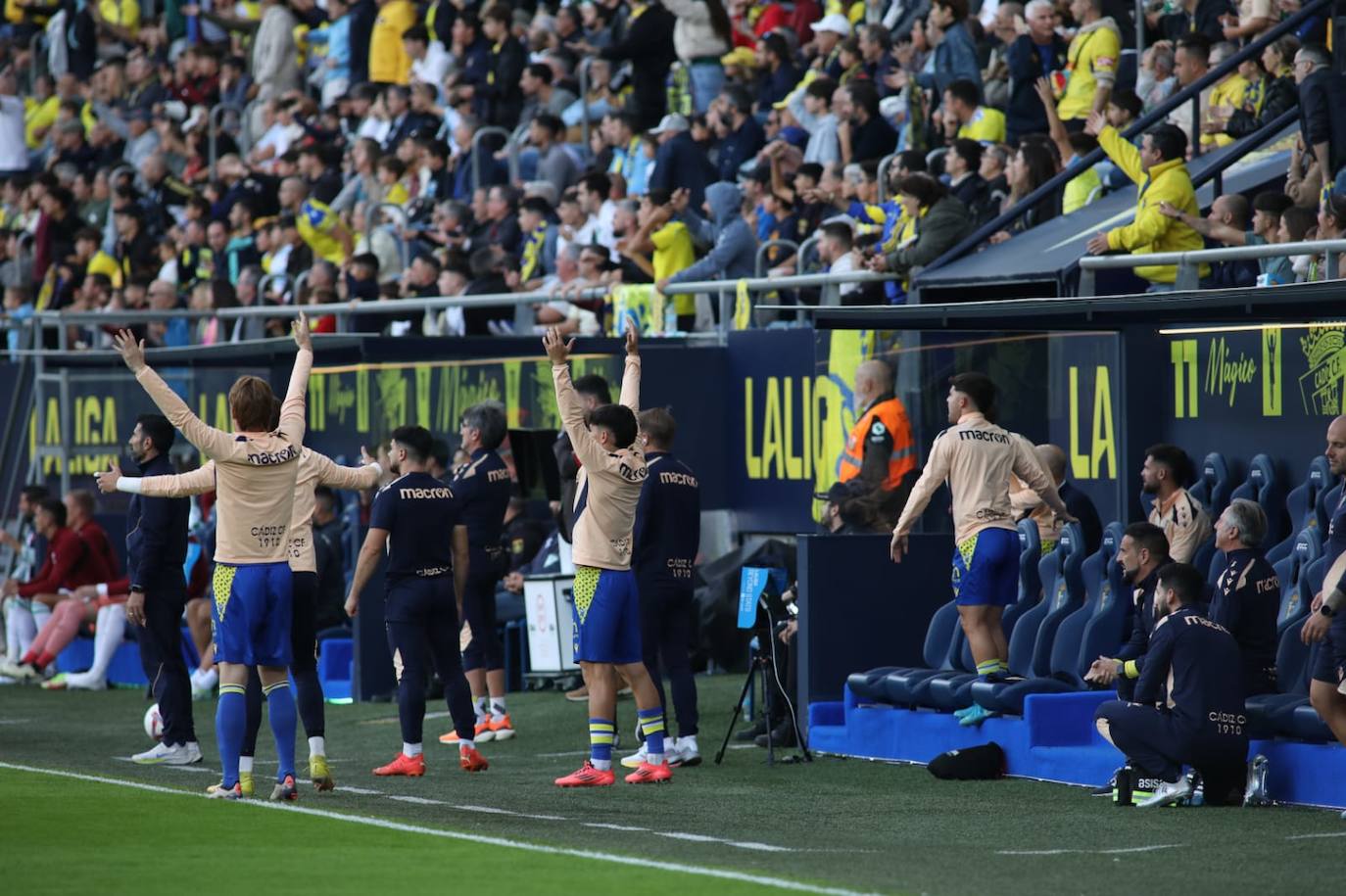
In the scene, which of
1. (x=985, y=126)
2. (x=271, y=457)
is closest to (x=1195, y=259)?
(x=985, y=126)

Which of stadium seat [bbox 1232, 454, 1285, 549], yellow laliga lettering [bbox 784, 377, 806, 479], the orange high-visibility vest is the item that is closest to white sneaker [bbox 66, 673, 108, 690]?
yellow laliga lettering [bbox 784, 377, 806, 479]

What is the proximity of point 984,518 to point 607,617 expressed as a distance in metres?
2.35

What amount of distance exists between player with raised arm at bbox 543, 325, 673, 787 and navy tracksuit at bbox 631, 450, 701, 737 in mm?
817

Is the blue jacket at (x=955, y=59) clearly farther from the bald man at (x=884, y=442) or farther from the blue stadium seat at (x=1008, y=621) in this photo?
the blue stadium seat at (x=1008, y=621)

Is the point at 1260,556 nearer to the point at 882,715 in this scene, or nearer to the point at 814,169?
the point at 882,715

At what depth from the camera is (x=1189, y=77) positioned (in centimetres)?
1677

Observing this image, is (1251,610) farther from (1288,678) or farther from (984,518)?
(984,518)

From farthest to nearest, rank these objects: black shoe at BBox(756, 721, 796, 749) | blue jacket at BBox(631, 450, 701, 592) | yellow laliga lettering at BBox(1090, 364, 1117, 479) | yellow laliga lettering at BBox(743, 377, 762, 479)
Answer: yellow laliga lettering at BBox(743, 377, 762, 479) → yellow laliga lettering at BBox(1090, 364, 1117, 479) → black shoe at BBox(756, 721, 796, 749) → blue jacket at BBox(631, 450, 701, 592)

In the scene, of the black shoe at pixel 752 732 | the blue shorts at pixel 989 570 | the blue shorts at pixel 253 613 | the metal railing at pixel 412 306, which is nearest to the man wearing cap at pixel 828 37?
the metal railing at pixel 412 306

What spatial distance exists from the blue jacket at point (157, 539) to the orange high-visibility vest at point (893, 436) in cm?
448

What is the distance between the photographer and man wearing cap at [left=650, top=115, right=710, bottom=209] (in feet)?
67.7

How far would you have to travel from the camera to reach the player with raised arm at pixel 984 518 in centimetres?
1271

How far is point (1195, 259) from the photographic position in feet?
44.6

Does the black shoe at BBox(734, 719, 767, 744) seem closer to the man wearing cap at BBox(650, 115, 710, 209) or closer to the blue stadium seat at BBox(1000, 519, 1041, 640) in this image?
the blue stadium seat at BBox(1000, 519, 1041, 640)
